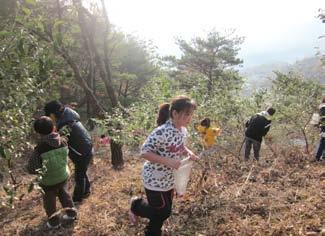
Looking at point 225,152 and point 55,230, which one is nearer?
point 55,230

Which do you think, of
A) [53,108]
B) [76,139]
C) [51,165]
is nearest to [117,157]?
[76,139]

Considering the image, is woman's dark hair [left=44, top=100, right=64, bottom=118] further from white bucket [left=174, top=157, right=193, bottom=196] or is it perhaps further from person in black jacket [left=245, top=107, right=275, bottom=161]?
person in black jacket [left=245, top=107, right=275, bottom=161]

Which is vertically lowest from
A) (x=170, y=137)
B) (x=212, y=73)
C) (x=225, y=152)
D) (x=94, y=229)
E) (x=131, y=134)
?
(x=212, y=73)

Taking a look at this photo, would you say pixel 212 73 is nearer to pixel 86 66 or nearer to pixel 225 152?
pixel 86 66

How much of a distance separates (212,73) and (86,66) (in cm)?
1994

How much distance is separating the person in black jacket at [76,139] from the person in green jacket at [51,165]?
0.75m

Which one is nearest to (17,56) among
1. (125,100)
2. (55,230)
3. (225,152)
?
(55,230)

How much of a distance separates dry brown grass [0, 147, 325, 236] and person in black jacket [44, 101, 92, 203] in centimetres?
28

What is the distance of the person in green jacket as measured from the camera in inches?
187

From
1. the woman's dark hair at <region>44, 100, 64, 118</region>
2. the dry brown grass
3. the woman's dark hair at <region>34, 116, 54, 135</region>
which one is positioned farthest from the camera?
the woman's dark hair at <region>44, 100, 64, 118</region>

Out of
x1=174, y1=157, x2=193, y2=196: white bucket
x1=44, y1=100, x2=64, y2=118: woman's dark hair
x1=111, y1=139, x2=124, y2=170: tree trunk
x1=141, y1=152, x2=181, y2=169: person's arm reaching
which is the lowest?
x1=111, y1=139, x2=124, y2=170: tree trunk

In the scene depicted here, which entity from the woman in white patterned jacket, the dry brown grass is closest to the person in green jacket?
the dry brown grass

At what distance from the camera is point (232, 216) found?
4.56 m

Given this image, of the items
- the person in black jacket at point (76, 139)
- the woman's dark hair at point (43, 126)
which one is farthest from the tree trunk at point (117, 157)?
the woman's dark hair at point (43, 126)
